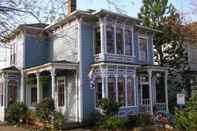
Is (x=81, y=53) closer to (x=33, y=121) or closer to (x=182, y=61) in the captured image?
(x=33, y=121)

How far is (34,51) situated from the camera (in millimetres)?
26719

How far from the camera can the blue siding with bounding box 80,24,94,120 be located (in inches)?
861

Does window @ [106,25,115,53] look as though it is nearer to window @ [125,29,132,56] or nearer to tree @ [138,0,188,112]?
window @ [125,29,132,56]

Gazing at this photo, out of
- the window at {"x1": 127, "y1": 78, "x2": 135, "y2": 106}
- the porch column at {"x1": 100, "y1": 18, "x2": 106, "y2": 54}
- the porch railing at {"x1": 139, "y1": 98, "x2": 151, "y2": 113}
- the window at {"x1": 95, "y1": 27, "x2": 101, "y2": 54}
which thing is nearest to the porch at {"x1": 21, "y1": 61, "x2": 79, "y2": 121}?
the window at {"x1": 95, "y1": 27, "x2": 101, "y2": 54}

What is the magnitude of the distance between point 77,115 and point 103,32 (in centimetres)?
575

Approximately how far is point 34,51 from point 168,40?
12.5 metres

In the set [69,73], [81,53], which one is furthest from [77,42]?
[69,73]

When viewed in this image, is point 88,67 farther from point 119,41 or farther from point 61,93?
point 61,93

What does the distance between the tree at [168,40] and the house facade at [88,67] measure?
4.10 m

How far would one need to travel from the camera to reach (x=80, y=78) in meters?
21.9

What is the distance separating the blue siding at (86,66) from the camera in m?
21.9

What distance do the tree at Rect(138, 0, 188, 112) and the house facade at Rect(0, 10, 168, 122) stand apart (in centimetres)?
410

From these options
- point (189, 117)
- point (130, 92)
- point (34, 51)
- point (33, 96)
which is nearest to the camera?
point (189, 117)

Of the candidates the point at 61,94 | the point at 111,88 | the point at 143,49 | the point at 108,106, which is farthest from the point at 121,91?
the point at 143,49
